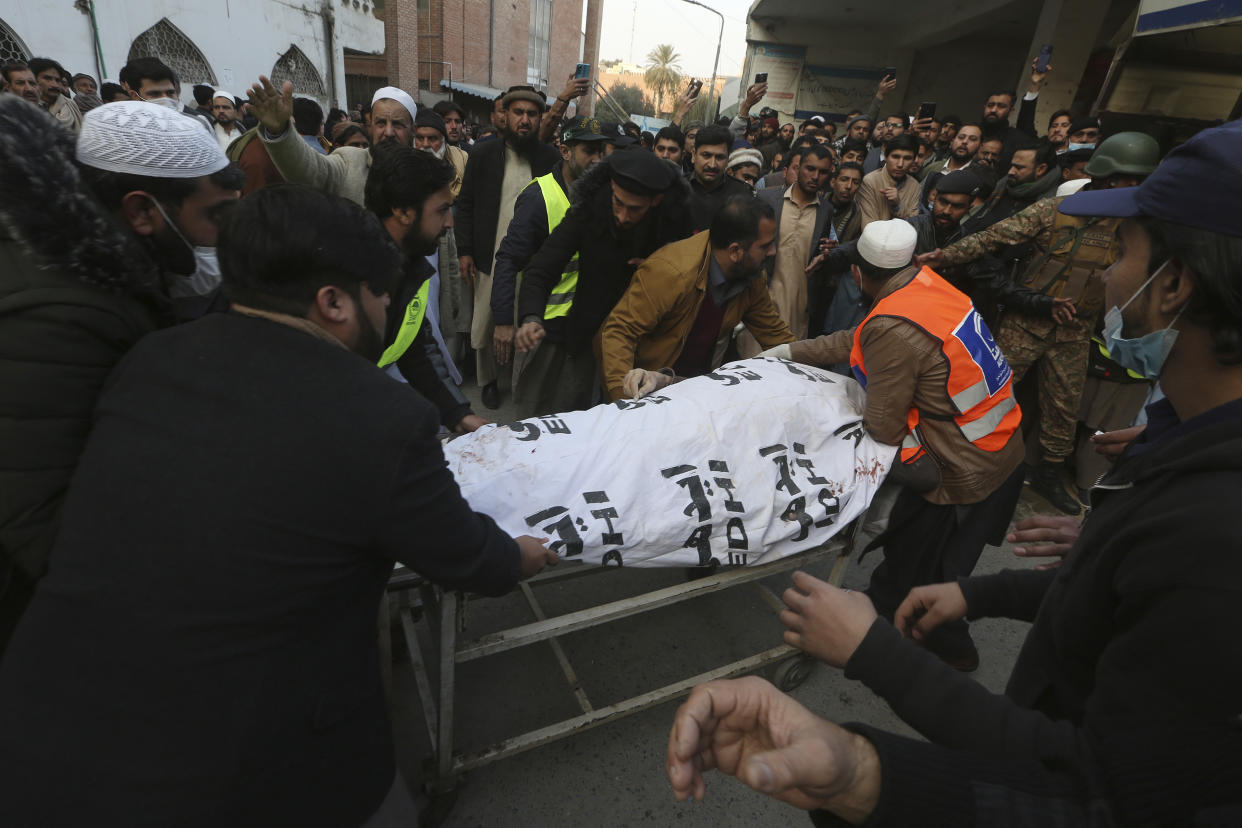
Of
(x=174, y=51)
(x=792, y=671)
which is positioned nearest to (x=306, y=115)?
(x=792, y=671)

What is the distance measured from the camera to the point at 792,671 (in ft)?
8.10

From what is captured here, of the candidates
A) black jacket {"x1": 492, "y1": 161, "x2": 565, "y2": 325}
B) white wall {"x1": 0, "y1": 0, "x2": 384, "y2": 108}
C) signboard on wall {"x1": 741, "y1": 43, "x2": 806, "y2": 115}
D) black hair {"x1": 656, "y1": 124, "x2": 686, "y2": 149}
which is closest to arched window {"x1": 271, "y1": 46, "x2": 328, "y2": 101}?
white wall {"x1": 0, "y1": 0, "x2": 384, "y2": 108}

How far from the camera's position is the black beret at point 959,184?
409 cm

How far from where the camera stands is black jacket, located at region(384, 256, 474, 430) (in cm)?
224

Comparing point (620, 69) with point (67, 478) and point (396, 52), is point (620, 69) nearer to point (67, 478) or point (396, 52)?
point (396, 52)

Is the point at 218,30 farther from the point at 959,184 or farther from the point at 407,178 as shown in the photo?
the point at 959,184

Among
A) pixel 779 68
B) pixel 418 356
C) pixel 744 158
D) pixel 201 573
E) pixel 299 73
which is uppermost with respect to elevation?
pixel 779 68

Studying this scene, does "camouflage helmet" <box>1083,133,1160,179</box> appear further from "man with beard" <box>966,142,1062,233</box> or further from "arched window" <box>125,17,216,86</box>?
"arched window" <box>125,17,216,86</box>

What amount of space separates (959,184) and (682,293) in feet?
8.54

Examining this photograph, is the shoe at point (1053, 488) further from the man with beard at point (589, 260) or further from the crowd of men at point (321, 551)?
the man with beard at point (589, 260)

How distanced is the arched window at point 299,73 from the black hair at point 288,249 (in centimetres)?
1834

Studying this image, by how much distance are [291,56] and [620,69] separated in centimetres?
7645

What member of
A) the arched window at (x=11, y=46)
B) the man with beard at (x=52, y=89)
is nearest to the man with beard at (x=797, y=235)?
the man with beard at (x=52, y=89)

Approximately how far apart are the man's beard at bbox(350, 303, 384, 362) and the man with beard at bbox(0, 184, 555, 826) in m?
0.13
